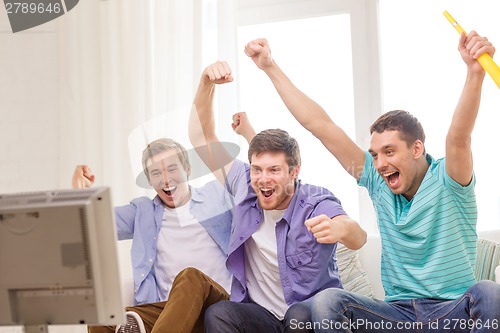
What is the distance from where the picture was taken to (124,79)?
2869 mm

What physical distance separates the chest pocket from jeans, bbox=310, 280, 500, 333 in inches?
7.4

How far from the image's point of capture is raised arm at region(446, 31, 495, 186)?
156cm

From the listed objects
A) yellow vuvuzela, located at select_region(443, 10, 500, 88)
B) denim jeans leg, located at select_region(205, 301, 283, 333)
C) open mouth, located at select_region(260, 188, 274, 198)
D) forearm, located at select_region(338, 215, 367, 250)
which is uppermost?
yellow vuvuzela, located at select_region(443, 10, 500, 88)

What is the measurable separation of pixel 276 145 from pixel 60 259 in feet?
2.64

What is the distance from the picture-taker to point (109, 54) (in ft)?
9.57

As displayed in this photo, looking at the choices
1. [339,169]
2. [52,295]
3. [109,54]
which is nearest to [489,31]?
[339,169]

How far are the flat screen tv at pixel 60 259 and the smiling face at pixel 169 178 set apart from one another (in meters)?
0.87

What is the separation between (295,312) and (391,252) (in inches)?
11.8

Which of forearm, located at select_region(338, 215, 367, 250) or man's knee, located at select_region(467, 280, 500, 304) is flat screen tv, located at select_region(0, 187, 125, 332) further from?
man's knee, located at select_region(467, 280, 500, 304)

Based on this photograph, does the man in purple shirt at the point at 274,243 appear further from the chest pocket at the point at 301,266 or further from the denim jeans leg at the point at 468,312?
the denim jeans leg at the point at 468,312

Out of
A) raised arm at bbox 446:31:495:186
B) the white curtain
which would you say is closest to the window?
the white curtain

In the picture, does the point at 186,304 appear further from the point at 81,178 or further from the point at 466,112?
the point at 466,112

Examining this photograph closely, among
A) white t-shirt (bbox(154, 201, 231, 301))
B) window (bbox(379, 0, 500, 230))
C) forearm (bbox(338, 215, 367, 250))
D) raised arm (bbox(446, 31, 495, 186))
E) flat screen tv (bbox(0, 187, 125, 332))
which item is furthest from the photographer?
window (bbox(379, 0, 500, 230))

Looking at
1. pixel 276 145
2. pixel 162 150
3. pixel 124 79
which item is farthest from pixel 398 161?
pixel 124 79
